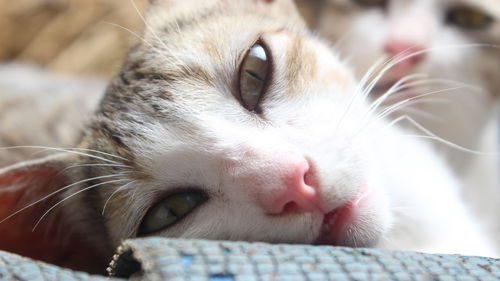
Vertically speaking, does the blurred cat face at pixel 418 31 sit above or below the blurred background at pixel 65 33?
above

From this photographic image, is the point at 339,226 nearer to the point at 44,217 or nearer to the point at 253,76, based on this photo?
the point at 253,76

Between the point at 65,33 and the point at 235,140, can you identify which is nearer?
the point at 235,140

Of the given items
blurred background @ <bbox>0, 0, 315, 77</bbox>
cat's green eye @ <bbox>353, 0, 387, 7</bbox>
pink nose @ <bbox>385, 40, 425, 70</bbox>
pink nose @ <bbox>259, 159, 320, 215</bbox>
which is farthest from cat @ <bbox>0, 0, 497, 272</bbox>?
blurred background @ <bbox>0, 0, 315, 77</bbox>

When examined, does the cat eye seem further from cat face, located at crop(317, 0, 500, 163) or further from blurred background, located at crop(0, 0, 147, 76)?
blurred background, located at crop(0, 0, 147, 76)

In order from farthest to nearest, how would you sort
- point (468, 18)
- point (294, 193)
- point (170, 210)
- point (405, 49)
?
point (468, 18) < point (405, 49) < point (170, 210) < point (294, 193)

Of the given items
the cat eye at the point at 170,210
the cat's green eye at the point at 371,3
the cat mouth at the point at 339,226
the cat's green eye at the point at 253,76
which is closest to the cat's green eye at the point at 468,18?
the cat's green eye at the point at 371,3

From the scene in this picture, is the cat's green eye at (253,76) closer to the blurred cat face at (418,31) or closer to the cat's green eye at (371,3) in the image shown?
the blurred cat face at (418,31)

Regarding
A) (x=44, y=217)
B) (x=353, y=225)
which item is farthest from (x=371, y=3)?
(x=44, y=217)

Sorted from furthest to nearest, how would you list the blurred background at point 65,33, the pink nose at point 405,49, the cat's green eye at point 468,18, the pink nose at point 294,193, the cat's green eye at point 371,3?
the blurred background at point 65,33
the cat's green eye at point 371,3
the cat's green eye at point 468,18
the pink nose at point 405,49
the pink nose at point 294,193
